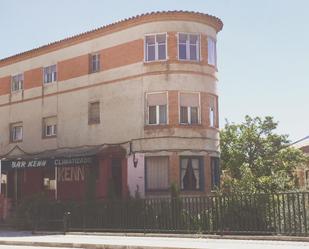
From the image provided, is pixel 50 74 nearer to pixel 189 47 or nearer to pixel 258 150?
pixel 189 47

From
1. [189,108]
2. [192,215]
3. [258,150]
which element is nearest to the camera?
[192,215]

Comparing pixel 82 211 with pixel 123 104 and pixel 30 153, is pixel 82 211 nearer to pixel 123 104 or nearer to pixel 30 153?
pixel 123 104

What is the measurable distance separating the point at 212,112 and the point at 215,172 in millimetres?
2966

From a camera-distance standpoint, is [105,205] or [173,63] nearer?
[105,205]

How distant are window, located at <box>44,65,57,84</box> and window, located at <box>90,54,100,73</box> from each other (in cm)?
287

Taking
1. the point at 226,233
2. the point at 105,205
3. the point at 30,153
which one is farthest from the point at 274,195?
the point at 30,153

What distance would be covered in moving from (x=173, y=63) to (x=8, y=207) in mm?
11099

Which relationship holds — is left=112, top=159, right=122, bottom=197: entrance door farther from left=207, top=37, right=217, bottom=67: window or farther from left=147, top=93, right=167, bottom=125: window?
left=207, top=37, right=217, bottom=67: window

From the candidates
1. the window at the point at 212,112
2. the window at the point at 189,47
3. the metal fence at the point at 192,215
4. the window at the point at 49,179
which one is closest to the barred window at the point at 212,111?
the window at the point at 212,112

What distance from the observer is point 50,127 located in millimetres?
30094

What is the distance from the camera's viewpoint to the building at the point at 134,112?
24.8m

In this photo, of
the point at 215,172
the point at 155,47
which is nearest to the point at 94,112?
the point at 155,47

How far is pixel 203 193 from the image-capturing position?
971 inches

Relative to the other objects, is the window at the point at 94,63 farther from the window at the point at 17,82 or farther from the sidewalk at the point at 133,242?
the sidewalk at the point at 133,242
